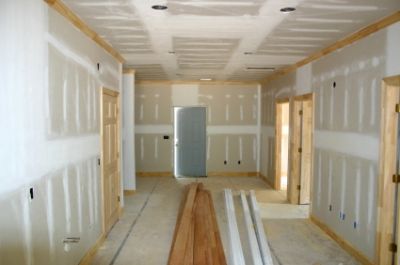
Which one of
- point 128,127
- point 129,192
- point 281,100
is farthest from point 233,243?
point 281,100

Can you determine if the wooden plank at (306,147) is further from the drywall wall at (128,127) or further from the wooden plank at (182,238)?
the drywall wall at (128,127)

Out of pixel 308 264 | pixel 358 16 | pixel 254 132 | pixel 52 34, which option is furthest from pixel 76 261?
pixel 254 132

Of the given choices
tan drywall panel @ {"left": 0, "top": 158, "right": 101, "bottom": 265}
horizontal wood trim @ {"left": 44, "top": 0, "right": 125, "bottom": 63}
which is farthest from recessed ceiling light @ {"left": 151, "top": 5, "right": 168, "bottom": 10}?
tan drywall panel @ {"left": 0, "top": 158, "right": 101, "bottom": 265}

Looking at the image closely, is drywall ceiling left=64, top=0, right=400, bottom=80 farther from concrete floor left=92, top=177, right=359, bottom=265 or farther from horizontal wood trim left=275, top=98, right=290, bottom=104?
concrete floor left=92, top=177, right=359, bottom=265

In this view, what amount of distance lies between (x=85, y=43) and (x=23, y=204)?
2.08 metres

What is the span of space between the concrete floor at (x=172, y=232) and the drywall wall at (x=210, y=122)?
6.35 feet

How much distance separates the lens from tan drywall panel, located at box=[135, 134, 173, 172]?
9430 mm

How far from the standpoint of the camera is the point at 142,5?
2.99m

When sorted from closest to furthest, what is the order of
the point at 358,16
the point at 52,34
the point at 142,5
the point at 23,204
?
the point at 23,204 < the point at 52,34 < the point at 142,5 < the point at 358,16

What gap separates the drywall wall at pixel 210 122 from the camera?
9.31m

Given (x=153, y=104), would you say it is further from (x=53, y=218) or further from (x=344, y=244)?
(x=53, y=218)

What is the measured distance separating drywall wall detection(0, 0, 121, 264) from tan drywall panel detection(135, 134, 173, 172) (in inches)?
207

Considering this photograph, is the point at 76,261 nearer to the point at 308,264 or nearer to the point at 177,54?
the point at 308,264

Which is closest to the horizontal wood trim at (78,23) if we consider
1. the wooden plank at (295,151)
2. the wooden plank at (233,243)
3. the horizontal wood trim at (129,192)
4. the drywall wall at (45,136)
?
the drywall wall at (45,136)
